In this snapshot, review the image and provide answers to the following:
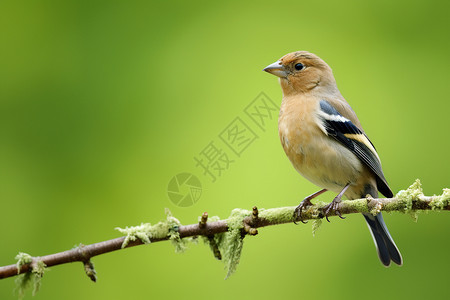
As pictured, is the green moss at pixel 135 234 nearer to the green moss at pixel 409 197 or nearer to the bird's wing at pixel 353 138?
the green moss at pixel 409 197

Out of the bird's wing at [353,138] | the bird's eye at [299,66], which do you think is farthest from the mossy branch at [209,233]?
the bird's eye at [299,66]

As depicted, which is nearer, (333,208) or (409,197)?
(409,197)

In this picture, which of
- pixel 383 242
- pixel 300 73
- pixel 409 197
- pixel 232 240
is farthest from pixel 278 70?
pixel 409 197

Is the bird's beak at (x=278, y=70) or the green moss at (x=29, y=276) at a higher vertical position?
the bird's beak at (x=278, y=70)

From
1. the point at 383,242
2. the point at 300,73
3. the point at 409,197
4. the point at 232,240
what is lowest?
the point at 409,197

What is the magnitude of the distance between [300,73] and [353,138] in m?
0.88

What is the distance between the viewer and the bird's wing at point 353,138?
4285mm

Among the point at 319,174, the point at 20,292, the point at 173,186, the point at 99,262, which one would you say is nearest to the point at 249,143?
the point at 173,186

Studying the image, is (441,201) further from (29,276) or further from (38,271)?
(29,276)

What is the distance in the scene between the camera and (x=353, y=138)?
→ 14.3ft

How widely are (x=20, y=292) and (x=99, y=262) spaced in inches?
87.7

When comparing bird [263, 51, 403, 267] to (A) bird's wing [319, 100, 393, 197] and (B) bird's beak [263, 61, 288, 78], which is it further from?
(B) bird's beak [263, 61, 288, 78]

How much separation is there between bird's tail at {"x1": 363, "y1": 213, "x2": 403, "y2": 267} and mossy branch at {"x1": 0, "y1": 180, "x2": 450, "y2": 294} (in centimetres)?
102

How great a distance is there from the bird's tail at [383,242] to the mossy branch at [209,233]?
102 centimetres
